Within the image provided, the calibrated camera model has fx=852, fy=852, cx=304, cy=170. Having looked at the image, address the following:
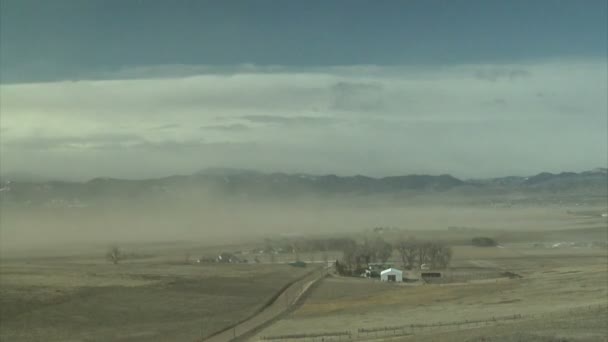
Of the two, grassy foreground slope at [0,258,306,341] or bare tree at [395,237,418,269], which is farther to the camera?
bare tree at [395,237,418,269]

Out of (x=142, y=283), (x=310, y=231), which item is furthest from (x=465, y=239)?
(x=142, y=283)

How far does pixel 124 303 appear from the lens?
52719 mm

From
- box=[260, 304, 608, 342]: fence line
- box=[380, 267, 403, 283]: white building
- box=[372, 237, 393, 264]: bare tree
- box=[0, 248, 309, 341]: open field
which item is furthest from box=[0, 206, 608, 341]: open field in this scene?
box=[380, 267, 403, 283]: white building

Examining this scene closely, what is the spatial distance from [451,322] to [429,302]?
14984 millimetres

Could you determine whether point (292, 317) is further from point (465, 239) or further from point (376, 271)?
point (465, 239)

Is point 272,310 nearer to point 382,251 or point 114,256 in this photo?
point 382,251

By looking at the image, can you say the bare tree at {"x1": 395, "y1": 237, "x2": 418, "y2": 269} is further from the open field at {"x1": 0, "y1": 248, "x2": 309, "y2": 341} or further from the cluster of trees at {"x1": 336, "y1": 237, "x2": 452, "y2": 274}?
the open field at {"x1": 0, "y1": 248, "x2": 309, "y2": 341}

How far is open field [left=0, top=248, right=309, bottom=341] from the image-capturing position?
41.2m

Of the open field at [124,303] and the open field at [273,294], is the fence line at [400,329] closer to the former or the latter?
Answer: the open field at [273,294]

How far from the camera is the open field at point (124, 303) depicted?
41.2 m

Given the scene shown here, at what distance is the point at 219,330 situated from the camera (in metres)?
42.6

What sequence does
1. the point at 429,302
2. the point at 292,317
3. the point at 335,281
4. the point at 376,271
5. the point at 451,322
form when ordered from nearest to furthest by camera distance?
the point at 451,322
the point at 292,317
the point at 429,302
the point at 335,281
the point at 376,271

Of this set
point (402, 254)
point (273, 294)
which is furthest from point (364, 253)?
point (273, 294)

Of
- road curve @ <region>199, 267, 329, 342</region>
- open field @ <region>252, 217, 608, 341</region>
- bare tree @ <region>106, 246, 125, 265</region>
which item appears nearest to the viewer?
open field @ <region>252, 217, 608, 341</region>
